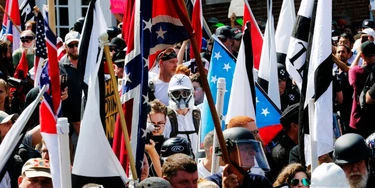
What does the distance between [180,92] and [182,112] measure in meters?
0.24

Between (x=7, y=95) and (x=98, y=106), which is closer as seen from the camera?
(x=98, y=106)

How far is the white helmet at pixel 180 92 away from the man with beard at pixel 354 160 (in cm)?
311

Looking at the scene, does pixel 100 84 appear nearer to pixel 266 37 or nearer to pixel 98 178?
pixel 98 178

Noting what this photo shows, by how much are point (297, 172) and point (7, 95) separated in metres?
3.78

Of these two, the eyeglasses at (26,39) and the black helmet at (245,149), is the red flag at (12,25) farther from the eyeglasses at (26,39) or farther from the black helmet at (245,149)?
the black helmet at (245,149)

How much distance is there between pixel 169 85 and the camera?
1105 centimetres

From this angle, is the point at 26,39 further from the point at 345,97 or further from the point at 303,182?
the point at 303,182

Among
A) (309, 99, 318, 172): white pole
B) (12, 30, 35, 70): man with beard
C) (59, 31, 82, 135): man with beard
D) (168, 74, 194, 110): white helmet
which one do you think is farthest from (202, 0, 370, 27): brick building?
(309, 99, 318, 172): white pole

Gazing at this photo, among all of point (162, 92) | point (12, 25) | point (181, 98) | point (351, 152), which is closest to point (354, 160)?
point (351, 152)

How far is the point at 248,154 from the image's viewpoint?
7.73 metres

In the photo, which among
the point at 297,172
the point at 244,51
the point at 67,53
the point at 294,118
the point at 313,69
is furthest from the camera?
the point at 67,53

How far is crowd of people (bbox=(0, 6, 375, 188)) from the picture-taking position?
7.60 meters

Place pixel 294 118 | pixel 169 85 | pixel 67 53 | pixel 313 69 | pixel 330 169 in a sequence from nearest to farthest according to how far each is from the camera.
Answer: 1. pixel 330 169
2. pixel 313 69
3. pixel 294 118
4. pixel 169 85
5. pixel 67 53

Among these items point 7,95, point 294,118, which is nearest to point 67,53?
point 7,95
